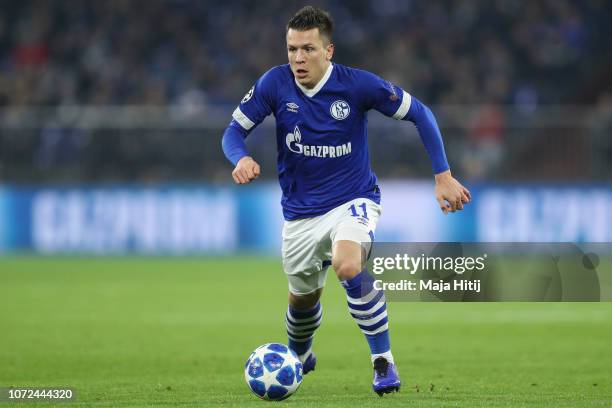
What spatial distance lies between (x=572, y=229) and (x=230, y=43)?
24.9ft

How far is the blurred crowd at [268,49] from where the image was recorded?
2072cm

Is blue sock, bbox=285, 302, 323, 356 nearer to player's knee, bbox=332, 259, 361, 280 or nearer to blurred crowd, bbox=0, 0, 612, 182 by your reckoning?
player's knee, bbox=332, 259, 361, 280

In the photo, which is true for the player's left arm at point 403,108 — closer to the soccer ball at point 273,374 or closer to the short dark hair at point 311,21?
the short dark hair at point 311,21

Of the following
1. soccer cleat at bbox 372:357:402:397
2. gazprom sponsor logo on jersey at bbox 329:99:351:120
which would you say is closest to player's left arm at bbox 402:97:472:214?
gazprom sponsor logo on jersey at bbox 329:99:351:120

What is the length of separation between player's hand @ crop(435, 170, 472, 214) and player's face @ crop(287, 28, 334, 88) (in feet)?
3.35

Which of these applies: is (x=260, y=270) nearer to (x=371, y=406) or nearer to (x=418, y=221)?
(x=418, y=221)

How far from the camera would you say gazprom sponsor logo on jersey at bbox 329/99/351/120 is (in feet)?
23.7

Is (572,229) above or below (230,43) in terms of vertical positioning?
below

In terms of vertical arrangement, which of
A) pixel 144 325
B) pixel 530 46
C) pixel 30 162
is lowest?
pixel 144 325

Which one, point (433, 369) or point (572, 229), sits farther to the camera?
A: point (572, 229)

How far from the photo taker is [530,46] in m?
21.7

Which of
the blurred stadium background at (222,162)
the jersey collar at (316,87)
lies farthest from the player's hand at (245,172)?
the blurred stadium background at (222,162)

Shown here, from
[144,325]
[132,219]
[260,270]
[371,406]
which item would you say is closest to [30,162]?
[132,219]

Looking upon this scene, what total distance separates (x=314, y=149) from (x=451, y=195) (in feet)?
3.04
